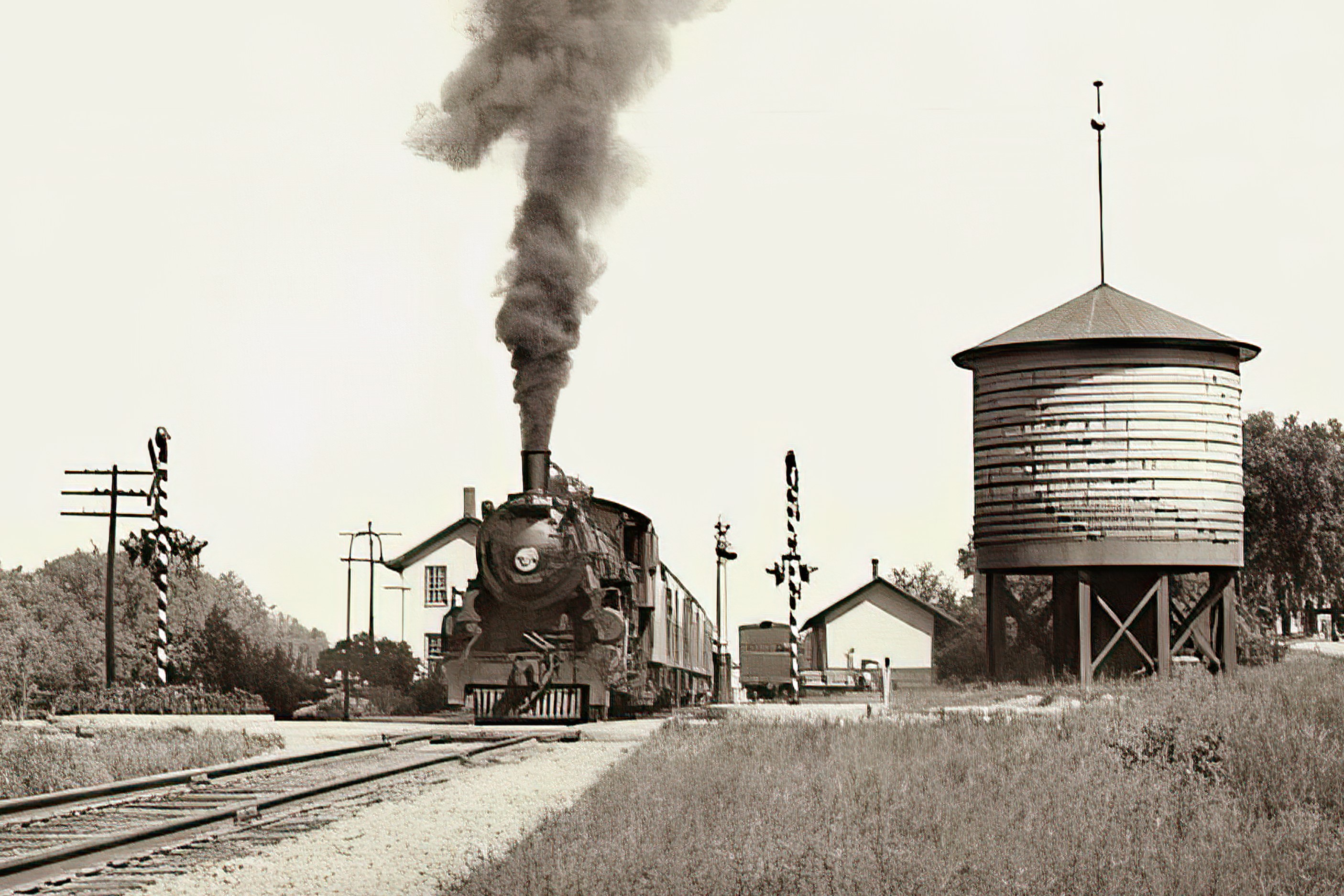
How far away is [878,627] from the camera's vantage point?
6544 cm

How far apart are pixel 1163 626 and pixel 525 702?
13.5 m

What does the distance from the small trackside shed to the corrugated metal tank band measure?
34.3 metres

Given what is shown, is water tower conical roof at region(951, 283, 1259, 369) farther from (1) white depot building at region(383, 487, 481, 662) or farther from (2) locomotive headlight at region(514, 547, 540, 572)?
(1) white depot building at region(383, 487, 481, 662)

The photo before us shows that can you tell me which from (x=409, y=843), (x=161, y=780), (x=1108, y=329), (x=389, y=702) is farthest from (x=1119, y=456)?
(x=409, y=843)

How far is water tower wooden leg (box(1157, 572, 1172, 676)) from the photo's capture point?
31219mm

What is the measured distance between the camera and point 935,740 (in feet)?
56.7

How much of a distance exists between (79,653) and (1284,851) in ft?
149

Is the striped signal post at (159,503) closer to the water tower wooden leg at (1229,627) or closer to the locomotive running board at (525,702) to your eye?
the locomotive running board at (525,702)

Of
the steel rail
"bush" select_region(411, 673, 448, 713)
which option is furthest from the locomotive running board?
"bush" select_region(411, 673, 448, 713)

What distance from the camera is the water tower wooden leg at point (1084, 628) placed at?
31.0m

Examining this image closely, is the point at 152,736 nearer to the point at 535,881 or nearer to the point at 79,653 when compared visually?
the point at 535,881

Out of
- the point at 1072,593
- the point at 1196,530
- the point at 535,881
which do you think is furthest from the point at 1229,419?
the point at 535,881

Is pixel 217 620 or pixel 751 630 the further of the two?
pixel 751 630

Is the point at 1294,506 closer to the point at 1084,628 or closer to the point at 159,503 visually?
the point at 1084,628
